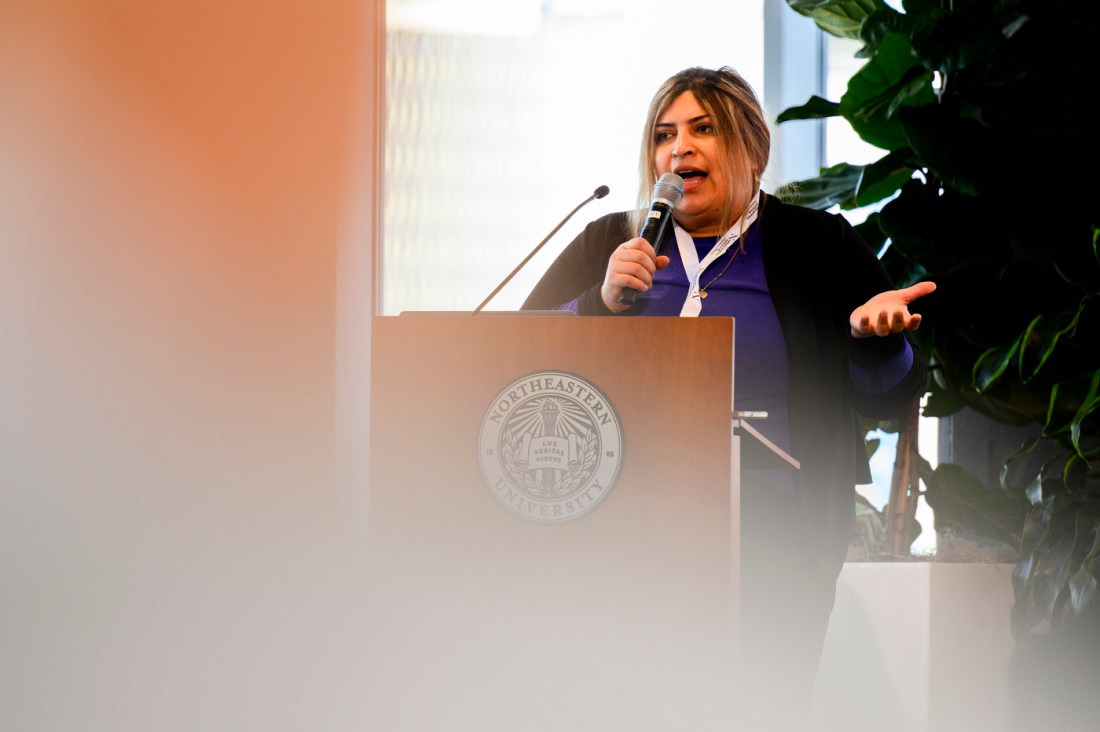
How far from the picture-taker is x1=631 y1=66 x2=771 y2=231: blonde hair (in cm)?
180

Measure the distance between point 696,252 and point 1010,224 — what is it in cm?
87

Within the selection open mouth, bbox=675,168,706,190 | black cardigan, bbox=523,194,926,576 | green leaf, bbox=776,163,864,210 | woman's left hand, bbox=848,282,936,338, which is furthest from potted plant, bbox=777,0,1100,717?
woman's left hand, bbox=848,282,936,338

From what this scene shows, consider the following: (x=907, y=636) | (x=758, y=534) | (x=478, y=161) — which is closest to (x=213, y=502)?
(x=758, y=534)

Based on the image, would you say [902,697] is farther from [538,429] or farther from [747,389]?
[538,429]

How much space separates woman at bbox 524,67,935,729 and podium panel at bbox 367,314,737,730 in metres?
0.52

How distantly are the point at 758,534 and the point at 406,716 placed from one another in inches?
28.8

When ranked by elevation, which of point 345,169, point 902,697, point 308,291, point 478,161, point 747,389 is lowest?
point 902,697

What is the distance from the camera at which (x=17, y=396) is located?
1179 mm

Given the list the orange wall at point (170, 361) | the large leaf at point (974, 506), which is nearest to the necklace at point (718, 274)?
the orange wall at point (170, 361)

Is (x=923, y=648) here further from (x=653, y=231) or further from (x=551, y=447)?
(x=551, y=447)

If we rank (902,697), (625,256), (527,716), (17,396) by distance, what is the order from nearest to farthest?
1. (527,716)
2. (17,396)
3. (625,256)
4. (902,697)

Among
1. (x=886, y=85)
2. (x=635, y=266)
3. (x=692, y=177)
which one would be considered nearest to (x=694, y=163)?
(x=692, y=177)

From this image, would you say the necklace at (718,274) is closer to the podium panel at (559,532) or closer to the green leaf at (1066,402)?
the podium panel at (559,532)

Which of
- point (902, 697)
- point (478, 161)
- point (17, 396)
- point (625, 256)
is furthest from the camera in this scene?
point (478, 161)
